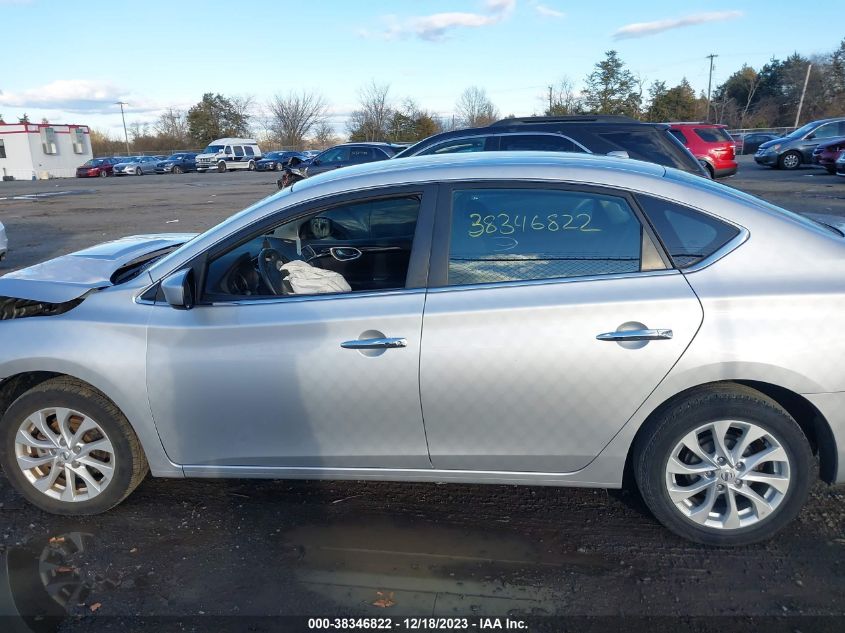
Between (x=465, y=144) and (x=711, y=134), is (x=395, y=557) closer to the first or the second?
(x=465, y=144)

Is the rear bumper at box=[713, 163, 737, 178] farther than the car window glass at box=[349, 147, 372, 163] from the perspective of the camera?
No

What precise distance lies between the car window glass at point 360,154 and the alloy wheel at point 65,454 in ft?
63.2

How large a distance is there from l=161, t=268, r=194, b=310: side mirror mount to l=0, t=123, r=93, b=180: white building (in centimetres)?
5629

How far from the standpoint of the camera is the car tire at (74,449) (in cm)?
334

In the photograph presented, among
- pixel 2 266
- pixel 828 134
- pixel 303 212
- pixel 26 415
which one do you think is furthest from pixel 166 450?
pixel 828 134

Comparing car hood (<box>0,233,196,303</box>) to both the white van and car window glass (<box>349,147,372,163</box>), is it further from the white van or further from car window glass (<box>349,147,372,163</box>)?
the white van

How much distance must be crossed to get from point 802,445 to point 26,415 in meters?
3.69

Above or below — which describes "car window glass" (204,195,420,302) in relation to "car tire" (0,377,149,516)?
above

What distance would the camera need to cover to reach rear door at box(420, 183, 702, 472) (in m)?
2.89

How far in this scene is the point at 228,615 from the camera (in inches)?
109

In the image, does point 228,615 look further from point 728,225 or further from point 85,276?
point 728,225

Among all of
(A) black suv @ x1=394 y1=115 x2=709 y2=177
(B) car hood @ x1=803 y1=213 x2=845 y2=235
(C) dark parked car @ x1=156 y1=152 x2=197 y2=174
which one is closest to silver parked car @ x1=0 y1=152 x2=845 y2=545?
(B) car hood @ x1=803 y1=213 x2=845 y2=235

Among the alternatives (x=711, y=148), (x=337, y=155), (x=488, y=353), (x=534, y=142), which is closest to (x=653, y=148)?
(x=534, y=142)

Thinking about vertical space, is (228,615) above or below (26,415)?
below
